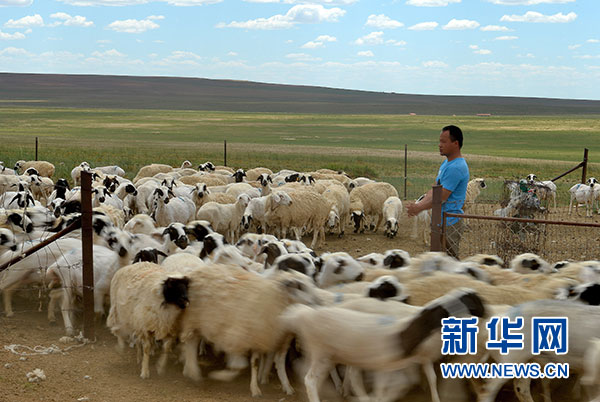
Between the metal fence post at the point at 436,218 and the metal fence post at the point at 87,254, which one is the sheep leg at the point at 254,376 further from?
the metal fence post at the point at 436,218

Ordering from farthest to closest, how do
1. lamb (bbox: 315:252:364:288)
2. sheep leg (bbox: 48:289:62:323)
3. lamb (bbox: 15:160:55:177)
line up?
lamb (bbox: 15:160:55:177) < sheep leg (bbox: 48:289:62:323) < lamb (bbox: 315:252:364:288)

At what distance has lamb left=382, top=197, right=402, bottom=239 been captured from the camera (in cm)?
1556

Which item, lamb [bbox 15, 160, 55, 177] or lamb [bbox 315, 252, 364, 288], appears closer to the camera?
lamb [bbox 315, 252, 364, 288]

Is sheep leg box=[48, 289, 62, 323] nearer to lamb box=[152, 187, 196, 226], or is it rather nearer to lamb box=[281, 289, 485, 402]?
lamb box=[281, 289, 485, 402]

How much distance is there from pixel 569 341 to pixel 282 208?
32.1ft

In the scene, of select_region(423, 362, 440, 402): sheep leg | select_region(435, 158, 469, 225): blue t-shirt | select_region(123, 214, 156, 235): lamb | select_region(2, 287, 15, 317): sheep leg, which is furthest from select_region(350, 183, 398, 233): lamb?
select_region(423, 362, 440, 402): sheep leg

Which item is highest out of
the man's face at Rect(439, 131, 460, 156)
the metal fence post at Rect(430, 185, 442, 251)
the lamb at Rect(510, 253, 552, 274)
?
the man's face at Rect(439, 131, 460, 156)

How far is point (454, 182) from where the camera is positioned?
8164 mm

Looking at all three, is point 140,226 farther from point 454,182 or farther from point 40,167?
point 40,167

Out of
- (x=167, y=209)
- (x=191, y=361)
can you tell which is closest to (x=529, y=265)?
(x=191, y=361)

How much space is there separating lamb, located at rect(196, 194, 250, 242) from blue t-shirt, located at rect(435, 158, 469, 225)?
6876 millimetres

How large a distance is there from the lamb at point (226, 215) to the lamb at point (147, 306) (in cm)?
691

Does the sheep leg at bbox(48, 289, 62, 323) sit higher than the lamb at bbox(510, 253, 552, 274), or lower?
lower

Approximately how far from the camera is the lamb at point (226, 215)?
14125 mm
